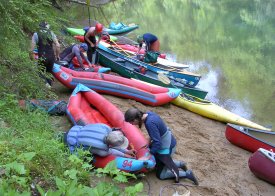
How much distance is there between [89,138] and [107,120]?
1.57 metres

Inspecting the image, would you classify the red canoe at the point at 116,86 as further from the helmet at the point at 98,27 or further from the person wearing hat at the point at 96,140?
the person wearing hat at the point at 96,140

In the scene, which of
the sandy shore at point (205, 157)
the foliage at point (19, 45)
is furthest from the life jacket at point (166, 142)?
the foliage at point (19, 45)

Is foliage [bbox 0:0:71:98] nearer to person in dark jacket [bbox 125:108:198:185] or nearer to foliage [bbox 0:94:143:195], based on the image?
foliage [bbox 0:94:143:195]

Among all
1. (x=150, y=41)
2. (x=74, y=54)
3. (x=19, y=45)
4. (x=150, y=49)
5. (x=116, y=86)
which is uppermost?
(x=19, y=45)

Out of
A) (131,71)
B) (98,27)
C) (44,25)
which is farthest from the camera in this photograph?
(131,71)

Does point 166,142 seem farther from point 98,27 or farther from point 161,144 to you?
point 98,27

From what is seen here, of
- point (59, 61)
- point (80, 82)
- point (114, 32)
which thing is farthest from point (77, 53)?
point (114, 32)

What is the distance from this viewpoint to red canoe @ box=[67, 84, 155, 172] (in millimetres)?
4371

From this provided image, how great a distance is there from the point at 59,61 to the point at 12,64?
9.98 feet

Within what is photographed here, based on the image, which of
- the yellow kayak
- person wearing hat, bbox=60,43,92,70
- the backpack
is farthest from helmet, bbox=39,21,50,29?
the backpack

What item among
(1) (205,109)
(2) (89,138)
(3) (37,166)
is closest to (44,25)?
(2) (89,138)

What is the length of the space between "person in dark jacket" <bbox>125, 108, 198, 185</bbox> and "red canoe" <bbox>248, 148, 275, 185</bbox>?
1219 mm

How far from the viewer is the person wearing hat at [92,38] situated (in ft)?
26.5

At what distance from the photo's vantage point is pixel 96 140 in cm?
423
